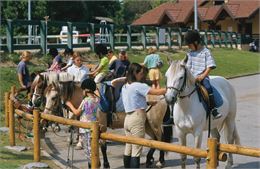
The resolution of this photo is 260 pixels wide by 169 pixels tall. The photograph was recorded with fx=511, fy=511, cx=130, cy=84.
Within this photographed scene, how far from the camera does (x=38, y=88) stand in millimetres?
10930

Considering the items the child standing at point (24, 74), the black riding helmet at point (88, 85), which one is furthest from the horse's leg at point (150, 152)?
the child standing at point (24, 74)

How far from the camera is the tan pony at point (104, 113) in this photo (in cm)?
920

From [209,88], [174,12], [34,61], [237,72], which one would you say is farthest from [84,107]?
[174,12]

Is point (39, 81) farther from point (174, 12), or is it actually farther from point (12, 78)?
point (174, 12)

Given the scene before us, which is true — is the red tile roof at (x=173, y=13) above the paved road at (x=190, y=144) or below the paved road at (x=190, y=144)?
above

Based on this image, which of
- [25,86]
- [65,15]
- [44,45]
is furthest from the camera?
[65,15]

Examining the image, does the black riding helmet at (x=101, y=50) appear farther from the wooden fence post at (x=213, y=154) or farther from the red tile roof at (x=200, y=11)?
the red tile roof at (x=200, y=11)

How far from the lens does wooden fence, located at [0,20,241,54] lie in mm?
20366

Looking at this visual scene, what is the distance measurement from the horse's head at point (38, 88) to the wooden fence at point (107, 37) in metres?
9.02

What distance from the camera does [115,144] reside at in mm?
11562

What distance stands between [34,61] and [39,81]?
9.18m

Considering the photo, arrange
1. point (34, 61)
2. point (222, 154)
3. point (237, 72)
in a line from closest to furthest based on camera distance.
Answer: point (222, 154)
point (34, 61)
point (237, 72)

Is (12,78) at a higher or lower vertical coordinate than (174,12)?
lower

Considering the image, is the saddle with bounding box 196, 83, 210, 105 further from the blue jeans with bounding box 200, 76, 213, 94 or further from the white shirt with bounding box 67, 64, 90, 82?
the white shirt with bounding box 67, 64, 90, 82
